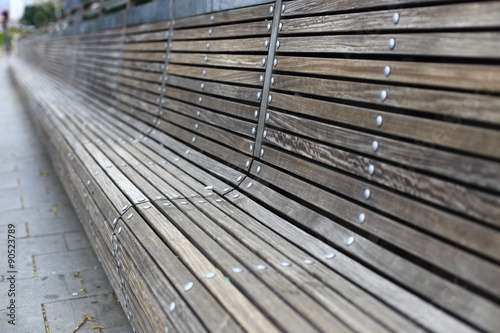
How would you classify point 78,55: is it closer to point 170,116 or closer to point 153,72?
point 153,72

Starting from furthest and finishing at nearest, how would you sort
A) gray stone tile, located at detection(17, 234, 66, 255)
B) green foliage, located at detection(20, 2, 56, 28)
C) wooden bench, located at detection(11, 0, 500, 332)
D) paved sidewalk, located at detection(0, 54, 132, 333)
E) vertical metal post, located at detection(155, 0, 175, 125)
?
1. green foliage, located at detection(20, 2, 56, 28)
2. vertical metal post, located at detection(155, 0, 175, 125)
3. gray stone tile, located at detection(17, 234, 66, 255)
4. paved sidewalk, located at detection(0, 54, 132, 333)
5. wooden bench, located at detection(11, 0, 500, 332)

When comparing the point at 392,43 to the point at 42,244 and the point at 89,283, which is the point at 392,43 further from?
the point at 42,244

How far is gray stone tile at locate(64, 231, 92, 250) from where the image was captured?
3.81 m

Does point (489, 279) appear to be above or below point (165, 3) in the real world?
below

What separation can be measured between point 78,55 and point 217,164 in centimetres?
660

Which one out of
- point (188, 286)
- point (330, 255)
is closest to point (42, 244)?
point (188, 286)

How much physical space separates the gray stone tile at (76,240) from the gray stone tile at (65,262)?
0.31 ft

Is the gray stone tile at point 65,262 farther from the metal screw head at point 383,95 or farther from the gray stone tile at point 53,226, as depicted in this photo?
the metal screw head at point 383,95

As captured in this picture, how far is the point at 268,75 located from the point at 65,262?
189 cm

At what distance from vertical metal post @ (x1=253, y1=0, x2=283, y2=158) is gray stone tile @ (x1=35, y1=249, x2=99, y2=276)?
58.9 inches

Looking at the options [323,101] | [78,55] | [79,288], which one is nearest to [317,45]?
[323,101]

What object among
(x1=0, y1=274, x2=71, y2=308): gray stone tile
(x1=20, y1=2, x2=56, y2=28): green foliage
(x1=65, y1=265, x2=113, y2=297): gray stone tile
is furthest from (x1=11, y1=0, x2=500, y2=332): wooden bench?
(x1=20, y1=2, x2=56, y2=28): green foliage

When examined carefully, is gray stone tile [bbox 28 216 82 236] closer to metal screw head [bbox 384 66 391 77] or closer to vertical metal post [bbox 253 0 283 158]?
vertical metal post [bbox 253 0 283 158]

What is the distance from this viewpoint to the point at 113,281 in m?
2.68
